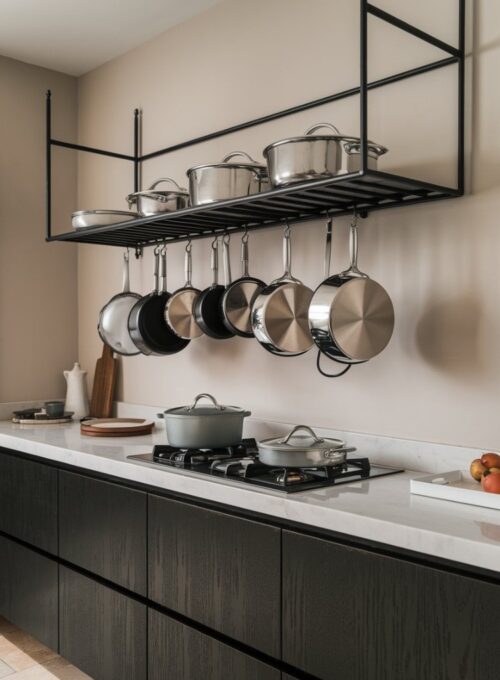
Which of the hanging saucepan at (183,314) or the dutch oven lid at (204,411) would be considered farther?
the hanging saucepan at (183,314)

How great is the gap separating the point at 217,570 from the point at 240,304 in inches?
38.0

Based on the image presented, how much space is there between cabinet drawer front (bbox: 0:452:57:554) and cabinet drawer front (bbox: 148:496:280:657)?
595mm

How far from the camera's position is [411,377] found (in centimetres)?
222

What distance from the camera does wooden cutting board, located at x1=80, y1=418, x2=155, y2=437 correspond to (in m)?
2.78

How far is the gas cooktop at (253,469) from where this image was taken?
1.90 meters

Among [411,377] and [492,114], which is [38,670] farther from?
[492,114]

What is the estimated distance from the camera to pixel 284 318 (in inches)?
91.0

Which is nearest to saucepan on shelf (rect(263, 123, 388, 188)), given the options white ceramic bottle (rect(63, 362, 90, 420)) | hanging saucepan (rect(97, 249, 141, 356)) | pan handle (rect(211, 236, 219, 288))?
pan handle (rect(211, 236, 219, 288))

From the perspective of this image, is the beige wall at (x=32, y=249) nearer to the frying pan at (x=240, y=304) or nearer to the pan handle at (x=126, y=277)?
the pan handle at (x=126, y=277)

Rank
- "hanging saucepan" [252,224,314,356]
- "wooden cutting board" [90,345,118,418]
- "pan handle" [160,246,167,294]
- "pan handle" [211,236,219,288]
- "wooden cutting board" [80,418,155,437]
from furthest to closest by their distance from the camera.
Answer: "wooden cutting board" [90,345,118,418], "pan handle" [160,246,167,294], "wooden cutting board" [80,418,155,437], "pan handle" [211,236,219,288], "hanging saucepan" [252,224,314,356]

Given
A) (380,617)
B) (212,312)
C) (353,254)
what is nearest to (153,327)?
(212,312)

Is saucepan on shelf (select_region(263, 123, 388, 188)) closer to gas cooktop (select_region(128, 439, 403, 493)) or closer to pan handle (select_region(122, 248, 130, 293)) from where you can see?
gas cooktop (select_region(128, 439, 403, 493))

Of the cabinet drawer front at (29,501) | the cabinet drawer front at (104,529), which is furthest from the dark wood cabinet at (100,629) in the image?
the cabinet drawer front at (29,501)

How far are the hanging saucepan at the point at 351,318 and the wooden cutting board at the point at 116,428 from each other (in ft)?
3.36
